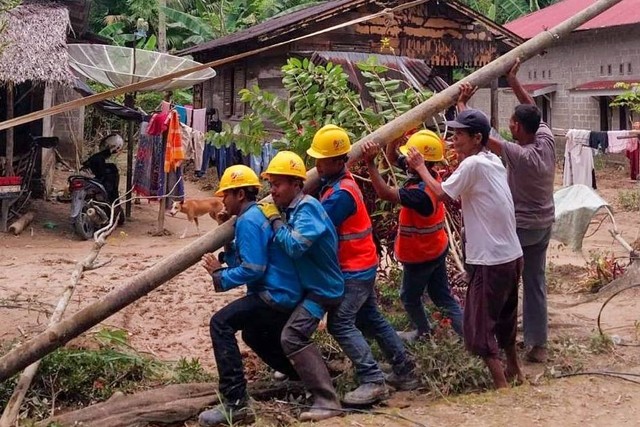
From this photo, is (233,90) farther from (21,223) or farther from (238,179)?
(238,179)

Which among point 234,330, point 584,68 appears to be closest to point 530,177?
point 234,330

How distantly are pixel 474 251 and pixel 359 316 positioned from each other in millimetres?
835

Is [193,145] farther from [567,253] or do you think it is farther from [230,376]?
[230,376]

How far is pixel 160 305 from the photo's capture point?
26.0 ft

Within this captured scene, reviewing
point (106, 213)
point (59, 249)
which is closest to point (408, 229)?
point (59, 249)

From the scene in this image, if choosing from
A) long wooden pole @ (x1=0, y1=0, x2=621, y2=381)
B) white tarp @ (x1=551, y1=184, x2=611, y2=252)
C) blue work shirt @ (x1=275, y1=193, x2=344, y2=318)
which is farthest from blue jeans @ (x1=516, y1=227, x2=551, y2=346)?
white tarp @ (x1=551, y1=184, x2=611, y2=252)

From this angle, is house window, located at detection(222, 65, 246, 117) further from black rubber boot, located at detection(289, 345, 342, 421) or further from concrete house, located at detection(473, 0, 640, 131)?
black rubber boot, located at detection(289, 345, 342, 421)

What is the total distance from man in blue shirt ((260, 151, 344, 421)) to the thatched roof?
8057 millimetres

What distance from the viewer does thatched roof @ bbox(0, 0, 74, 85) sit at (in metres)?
11.7

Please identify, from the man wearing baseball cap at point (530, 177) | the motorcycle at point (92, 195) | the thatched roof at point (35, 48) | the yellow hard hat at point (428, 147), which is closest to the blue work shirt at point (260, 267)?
the yellow hard hat at point (428, 147)

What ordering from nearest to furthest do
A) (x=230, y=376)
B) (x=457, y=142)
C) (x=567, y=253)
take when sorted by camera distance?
(x=230, y=376), (x=457, y=142), (x=567, y=253)

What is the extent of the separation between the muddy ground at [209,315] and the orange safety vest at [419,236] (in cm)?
95

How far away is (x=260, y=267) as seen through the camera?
4594 mm

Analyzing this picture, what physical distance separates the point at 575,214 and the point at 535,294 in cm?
353
